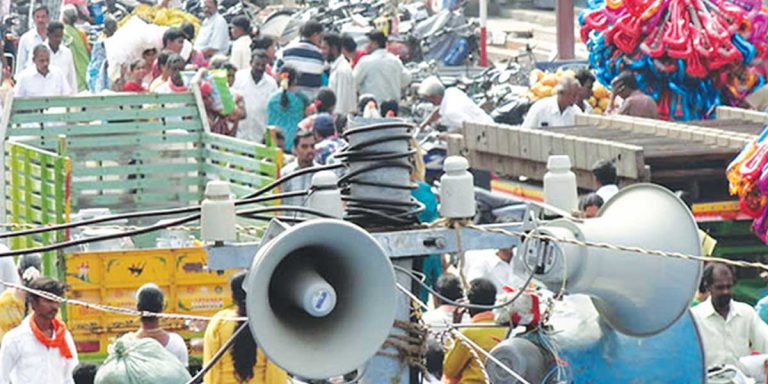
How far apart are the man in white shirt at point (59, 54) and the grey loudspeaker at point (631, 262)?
45.5 ft

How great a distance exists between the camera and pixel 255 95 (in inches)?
748

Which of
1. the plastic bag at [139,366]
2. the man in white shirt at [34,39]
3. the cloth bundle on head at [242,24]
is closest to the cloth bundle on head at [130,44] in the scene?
the man in white shirt at [34,39]

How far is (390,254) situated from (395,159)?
1.14 ft

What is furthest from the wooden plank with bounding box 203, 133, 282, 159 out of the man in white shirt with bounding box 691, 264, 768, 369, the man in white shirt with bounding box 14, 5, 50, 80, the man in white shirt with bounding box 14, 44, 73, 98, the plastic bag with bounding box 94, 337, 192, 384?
the man in white shirt with bounding box 14, 5, 50, 80

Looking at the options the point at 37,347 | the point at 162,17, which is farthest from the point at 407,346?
the point at 162,17

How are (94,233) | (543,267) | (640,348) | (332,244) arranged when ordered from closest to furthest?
(332,244) < (543,267) < (640,348) < (94,233)

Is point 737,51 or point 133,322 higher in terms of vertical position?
point 737,51

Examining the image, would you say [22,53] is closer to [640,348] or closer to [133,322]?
[133,322]

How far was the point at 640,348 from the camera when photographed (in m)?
7.80

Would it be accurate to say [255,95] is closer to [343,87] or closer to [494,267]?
[343,87]

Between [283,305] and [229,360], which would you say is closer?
[283,305]

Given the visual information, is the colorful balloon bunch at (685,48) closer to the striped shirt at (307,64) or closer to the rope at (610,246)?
the striped shirt at (307,64)

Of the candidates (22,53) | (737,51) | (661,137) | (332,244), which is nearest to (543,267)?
(332,244)

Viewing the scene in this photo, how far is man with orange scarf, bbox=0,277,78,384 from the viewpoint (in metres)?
10.9
